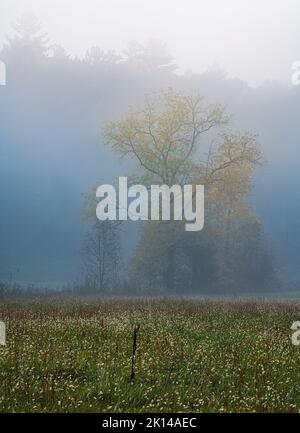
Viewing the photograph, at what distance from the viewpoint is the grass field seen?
9320 mm

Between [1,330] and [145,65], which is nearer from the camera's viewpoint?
[1,330]

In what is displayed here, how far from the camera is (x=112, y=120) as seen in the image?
45906mm

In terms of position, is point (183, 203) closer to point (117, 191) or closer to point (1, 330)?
point (117, 191)

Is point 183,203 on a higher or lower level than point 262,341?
higher

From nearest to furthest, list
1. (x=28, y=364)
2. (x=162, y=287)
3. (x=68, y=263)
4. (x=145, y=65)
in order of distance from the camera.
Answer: (x=28, y=364) → (x=162, y=287) → (x=145, y=65) → (x=68, y=263)

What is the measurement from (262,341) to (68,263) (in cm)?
7553

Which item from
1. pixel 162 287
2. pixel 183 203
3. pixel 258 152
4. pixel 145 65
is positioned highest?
pixel 145 65

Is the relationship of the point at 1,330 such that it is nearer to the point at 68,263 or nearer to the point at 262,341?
the point at 262,341

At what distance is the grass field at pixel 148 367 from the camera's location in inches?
367

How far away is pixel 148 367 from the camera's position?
37.6ft
